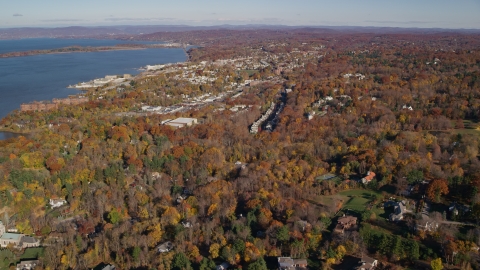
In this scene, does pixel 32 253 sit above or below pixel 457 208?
below

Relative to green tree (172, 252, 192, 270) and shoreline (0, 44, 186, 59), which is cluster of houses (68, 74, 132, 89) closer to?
green tree (172, 252, 192, 270)

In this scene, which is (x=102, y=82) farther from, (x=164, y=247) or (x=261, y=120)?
(x=164, y=247)

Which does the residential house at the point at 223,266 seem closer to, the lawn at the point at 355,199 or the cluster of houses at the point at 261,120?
the lawn at the point at 355,199

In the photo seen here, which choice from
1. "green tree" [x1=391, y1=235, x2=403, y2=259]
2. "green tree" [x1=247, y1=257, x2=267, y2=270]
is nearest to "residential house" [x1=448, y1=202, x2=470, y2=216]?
"green tree" [x1=391, y1=235, x2=403, y2=259]

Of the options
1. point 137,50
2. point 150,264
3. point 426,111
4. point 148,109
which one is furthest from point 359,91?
point 137,50

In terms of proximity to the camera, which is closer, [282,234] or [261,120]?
[282,234]

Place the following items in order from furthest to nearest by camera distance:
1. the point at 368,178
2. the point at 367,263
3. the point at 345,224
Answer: the point at 368,178, the point at 345,224, the point at 367,263

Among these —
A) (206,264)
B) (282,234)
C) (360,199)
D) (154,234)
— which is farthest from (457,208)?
(154,234)
